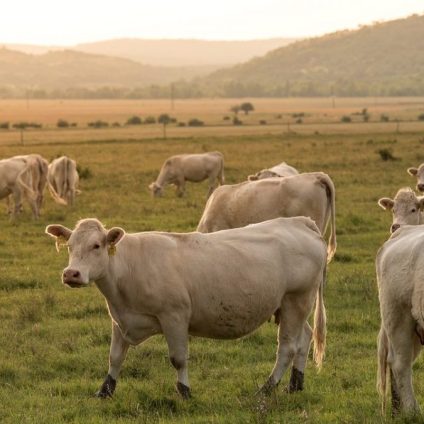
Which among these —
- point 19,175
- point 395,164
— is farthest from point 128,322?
point 395,164

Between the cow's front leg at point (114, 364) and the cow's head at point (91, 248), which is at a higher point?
the cow's head at point (91, 248)

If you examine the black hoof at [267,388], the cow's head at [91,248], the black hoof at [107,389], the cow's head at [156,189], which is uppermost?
the cow's head at [91,248]

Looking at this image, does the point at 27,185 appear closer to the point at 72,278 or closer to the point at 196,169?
the point at 196,169

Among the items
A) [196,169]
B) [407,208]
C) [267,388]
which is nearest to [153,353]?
[267,388]

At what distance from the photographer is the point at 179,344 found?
8.09m

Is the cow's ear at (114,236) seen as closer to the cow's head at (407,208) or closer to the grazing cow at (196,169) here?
the cow's head at (407,208)

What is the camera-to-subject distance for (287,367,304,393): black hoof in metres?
8.53

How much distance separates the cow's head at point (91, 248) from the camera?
789 cm

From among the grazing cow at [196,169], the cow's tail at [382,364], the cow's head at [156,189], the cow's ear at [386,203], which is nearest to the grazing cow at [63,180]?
the cow's head at [156,189]

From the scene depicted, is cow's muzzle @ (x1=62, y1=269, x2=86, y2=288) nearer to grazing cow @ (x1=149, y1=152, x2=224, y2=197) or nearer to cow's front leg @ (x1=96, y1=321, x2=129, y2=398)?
cow's front leg @ (x1=96, y1=321, x2=129, y2=398)

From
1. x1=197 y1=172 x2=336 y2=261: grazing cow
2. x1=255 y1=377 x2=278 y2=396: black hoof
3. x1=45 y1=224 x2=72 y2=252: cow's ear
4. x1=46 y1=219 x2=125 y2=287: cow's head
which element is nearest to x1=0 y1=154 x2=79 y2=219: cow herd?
x1=197 y1=172 x2=336 y2=261: grazing cow

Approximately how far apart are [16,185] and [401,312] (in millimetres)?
15911

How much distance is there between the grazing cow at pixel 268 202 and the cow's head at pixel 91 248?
553 cm

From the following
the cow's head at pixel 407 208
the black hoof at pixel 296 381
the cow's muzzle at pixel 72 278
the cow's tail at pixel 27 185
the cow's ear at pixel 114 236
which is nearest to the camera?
the cow's muzzle at pixel 72 278
